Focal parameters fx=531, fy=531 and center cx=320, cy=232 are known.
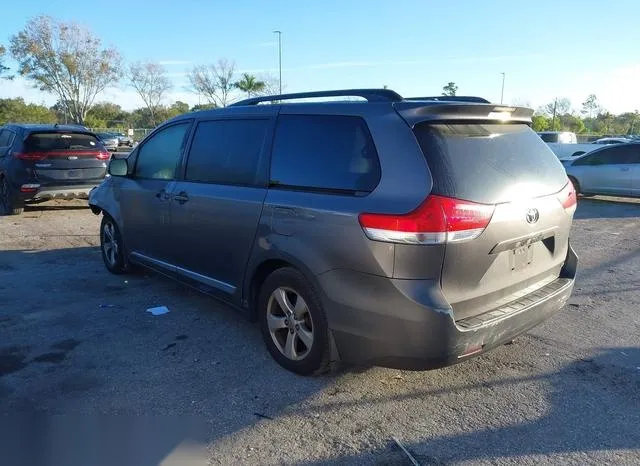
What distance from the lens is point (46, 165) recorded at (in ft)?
33.2

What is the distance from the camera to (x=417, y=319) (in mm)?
2938

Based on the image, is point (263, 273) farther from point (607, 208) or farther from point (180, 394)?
point (607, 208)

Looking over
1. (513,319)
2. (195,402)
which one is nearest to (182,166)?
(195,402)

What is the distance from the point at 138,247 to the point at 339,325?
10.2 feet

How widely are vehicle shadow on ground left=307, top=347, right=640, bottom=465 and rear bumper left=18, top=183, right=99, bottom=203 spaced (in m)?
8.81

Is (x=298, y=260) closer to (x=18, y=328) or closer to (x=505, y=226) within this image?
(x=505, y=226)

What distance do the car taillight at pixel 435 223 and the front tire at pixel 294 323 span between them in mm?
732

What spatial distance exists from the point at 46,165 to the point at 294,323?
8.41 m

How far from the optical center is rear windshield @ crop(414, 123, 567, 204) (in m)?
3.02

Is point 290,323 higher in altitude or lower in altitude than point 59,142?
lower

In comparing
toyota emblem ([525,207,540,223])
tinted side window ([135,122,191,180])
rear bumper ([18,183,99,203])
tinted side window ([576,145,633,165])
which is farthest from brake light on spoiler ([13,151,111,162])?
tinted side window ([576,145,633,165])

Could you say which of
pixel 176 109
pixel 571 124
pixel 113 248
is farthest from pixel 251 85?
pixel 113 248

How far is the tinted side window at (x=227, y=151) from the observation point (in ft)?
13.4

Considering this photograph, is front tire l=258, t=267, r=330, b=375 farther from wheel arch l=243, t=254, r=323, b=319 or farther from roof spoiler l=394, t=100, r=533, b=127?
roof spoiler l=394, t=100, r=533, b=127
